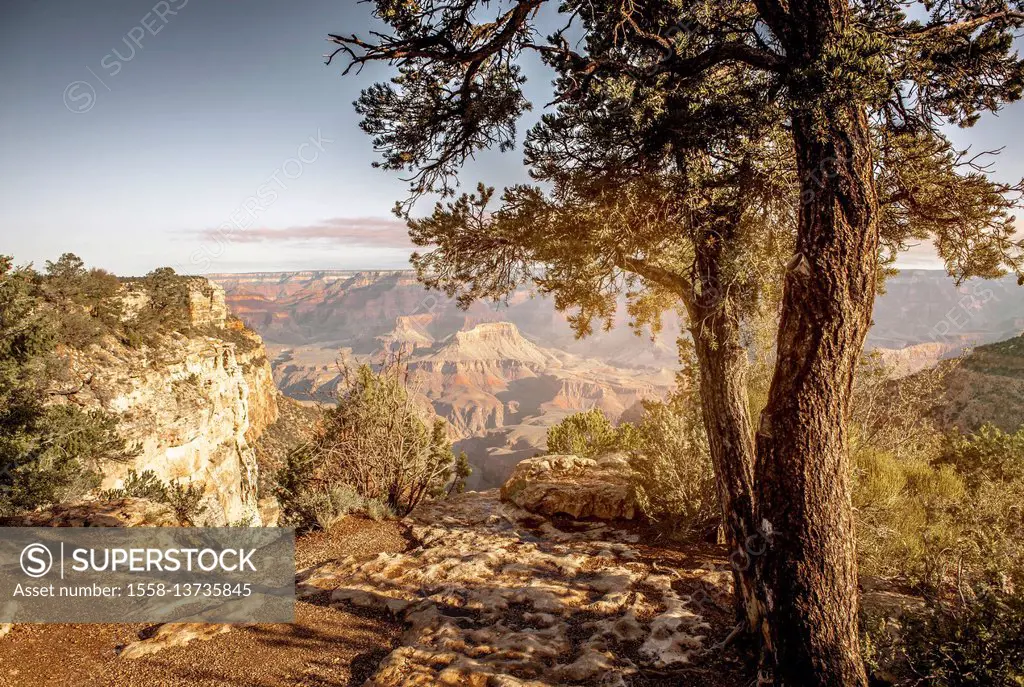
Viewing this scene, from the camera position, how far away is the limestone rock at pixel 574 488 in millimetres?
7741

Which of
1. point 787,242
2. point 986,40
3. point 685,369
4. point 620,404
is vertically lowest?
point 620,404

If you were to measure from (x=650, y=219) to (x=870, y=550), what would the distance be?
4173 millimetres

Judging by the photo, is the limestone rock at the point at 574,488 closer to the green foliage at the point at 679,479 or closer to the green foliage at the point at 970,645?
the green foliage at the point at 679,479

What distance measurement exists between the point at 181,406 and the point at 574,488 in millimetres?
16484

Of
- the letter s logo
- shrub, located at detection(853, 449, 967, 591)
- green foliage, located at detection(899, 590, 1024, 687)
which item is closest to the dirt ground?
the letter s logo

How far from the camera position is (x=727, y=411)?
4586 mm

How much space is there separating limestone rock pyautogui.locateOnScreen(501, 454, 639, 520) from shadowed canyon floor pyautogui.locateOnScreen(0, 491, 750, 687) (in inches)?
48.0

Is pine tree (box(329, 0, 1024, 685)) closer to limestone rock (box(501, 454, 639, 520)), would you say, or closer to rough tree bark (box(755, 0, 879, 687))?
rough tree bark (box(755, 0, 879, 687))

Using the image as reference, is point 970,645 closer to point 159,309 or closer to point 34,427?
point 34,427

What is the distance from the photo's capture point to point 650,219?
4.92m

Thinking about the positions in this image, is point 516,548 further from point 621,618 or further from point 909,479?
point 909,479

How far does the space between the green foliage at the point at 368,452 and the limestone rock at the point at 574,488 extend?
6.05 feet

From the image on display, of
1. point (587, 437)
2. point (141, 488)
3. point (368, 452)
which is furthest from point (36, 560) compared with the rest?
point (587, 437)

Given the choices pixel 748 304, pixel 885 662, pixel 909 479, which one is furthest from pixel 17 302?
pixel 909 479
